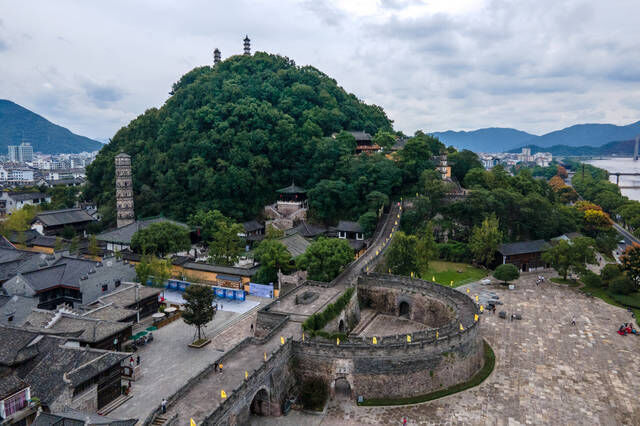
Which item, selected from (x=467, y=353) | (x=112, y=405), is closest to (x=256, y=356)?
(x=112, y=405)

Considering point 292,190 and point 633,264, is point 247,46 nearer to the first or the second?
point 292,190

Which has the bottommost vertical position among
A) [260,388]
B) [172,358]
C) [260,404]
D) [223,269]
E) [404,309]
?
[260,404]

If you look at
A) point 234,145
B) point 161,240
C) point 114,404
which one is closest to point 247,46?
point 234,145

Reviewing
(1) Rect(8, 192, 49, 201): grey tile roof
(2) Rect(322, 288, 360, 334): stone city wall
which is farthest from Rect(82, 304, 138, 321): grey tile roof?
(1) Rect(8, 192, 49, 201): grey tile roof

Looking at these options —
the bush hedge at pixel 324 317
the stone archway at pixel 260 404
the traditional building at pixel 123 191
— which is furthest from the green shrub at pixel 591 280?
the traditional building at pixel 123 191

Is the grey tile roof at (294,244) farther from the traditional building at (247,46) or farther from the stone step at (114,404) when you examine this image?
the traditional building at (247,46)

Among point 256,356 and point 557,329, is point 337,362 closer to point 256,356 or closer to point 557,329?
point 256,356

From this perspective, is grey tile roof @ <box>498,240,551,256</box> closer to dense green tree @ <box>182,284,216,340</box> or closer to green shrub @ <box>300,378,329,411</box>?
green shrub @ <box>300,378,329,411</box>
